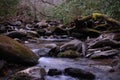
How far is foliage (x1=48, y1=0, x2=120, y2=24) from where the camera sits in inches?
390

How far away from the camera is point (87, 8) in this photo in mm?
14164

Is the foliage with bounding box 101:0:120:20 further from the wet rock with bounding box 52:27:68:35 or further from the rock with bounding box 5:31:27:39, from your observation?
the rock with bounding box 5:31:27:39

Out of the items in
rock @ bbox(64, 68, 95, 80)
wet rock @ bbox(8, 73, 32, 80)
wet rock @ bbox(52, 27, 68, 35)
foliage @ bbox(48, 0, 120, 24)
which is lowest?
wet rock @ bbox(52, 27, 68, 35)

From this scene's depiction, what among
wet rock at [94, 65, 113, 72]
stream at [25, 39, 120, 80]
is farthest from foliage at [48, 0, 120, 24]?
wet rock at [94, 65, 113, 72]

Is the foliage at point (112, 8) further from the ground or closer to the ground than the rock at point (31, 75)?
further from the ground

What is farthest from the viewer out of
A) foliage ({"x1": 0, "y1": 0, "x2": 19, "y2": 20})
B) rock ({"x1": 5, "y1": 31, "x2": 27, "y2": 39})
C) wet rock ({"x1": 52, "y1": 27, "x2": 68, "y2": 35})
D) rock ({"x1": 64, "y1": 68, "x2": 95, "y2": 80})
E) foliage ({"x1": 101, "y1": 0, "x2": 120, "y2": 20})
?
wet rock ({"x1": 52, "y1": 27, "x2": 68, "y2": 35})

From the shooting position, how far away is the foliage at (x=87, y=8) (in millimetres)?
9905

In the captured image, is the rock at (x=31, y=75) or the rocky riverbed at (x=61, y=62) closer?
the rock at (x=31, y=75)

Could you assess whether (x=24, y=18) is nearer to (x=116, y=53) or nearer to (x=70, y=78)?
(x=116, y=53)

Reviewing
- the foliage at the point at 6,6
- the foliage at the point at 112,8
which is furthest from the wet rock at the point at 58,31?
the foliage at the point at 112,8

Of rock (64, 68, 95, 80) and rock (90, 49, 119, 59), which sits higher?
rock (64, 68, 95, 80)

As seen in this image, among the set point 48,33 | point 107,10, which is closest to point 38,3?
point 48,33

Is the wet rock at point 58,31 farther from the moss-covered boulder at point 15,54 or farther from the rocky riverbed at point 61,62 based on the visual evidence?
the moss-covered boulder at point 15,54

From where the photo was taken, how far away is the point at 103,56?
6.90 m
